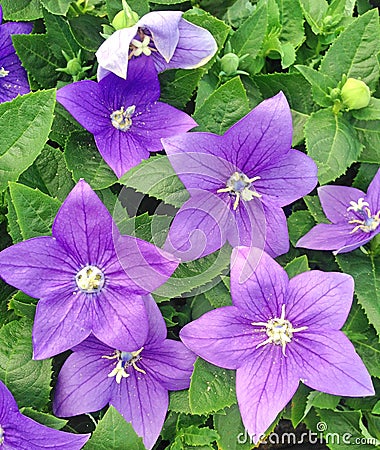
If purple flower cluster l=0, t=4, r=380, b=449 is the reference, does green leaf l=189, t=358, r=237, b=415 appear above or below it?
below

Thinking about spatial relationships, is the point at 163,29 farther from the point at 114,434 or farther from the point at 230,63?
the point at 114,434

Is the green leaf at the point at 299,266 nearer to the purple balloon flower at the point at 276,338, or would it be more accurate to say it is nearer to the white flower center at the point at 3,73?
the purple balloon flower at the point at 276,338

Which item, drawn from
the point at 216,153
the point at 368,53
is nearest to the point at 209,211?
the point at 216,153

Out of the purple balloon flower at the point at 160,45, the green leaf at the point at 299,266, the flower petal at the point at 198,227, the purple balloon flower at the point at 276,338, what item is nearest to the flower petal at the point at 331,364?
the purple balloon flower at the point at 276,338

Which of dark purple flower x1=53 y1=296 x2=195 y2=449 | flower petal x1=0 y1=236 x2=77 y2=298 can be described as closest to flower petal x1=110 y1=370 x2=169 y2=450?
dark purple flower x1=53 y1=296 x2=195 y2=449

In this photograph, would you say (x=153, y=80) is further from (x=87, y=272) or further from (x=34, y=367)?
(x=34, y=367)

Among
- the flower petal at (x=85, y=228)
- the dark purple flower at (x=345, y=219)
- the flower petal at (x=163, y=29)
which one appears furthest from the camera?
the dark purple flower at (x=345, y=219)

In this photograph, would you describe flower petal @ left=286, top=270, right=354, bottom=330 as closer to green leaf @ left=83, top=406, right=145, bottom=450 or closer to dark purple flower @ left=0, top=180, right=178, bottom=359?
dark purple flower @ left=0, top=180, right=178, bottom=359
